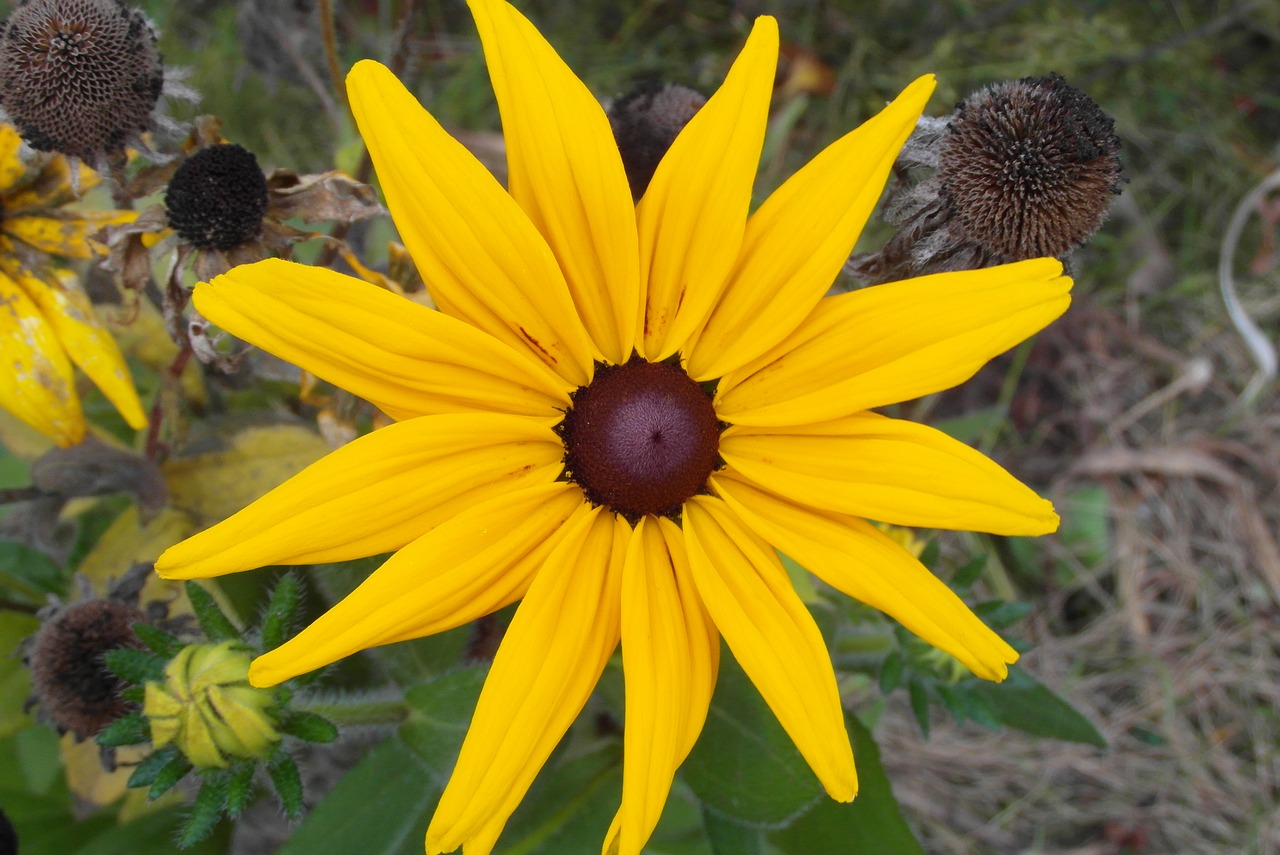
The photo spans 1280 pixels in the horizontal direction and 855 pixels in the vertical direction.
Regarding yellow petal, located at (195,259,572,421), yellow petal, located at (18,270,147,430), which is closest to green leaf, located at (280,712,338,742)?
yellow petal, located at (195,259,572,421)

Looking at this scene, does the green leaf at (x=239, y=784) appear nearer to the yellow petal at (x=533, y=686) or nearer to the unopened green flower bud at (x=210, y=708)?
the unopened green flower bud at (x=210, y=708)

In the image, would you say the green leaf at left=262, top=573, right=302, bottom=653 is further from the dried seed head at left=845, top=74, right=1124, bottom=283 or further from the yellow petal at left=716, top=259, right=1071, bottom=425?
the dried seed head at left=845, top=74, right=1124, bottom=283

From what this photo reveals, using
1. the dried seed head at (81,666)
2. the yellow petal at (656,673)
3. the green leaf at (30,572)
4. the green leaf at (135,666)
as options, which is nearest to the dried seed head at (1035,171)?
the yellow petal at (656,673)

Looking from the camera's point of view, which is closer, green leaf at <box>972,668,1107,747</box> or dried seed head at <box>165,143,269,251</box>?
dried seed head at <box>165,143,269,251</box>

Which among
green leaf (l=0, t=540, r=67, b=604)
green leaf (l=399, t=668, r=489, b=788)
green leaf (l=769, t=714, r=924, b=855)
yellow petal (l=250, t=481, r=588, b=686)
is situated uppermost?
yellow petal (l=250, t=481, r=588, b=686)

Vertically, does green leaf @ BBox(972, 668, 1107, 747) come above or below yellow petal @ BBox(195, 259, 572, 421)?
below

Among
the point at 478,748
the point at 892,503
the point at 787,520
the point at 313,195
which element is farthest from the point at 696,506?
the point at 313,195

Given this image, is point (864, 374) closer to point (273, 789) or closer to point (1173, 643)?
point (273, 789)

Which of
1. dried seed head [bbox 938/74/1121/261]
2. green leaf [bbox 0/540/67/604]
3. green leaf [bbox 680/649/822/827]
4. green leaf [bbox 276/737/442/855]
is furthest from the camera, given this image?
green leaf [bbox 0/540/67/604]
